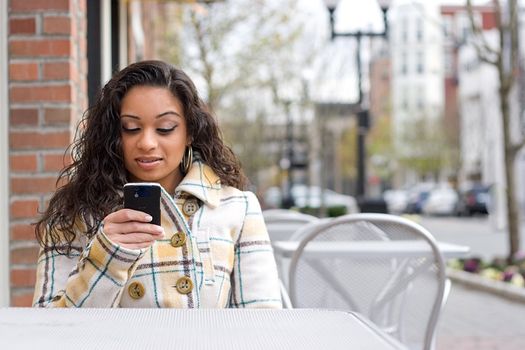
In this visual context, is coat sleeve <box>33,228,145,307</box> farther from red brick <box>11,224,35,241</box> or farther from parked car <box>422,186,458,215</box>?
parked car <box>422,186,458,215</box>

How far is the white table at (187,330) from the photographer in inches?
56.4

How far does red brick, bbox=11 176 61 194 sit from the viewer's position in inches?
159

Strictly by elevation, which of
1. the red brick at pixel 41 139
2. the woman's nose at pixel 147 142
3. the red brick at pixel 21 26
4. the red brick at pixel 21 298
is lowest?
the red brick at pixel 21 298

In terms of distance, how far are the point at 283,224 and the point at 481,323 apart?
2.62 m

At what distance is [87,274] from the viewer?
2.11m

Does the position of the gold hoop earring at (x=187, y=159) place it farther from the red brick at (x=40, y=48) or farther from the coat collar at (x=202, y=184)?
the red brick at (x=40, y=48)

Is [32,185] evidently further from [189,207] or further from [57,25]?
[189,207]

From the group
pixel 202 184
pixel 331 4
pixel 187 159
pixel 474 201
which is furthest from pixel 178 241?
pixel 474 201

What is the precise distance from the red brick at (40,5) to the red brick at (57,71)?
251 millimetres

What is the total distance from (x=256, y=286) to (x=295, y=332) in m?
0.89

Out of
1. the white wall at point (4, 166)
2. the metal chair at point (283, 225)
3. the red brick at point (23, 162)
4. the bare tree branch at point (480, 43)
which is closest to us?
the white wall at point (4, 166)

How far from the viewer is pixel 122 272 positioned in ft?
6.79

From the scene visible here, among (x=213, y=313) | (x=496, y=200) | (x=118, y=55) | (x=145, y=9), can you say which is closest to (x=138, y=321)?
(x=213, y=313)

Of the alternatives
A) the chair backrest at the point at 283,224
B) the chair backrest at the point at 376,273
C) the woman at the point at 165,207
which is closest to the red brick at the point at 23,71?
the chair backrest at the point at 376,273
